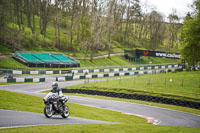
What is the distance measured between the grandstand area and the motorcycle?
1590 inches

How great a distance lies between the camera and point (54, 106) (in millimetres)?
12203

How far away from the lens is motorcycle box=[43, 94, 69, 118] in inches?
472

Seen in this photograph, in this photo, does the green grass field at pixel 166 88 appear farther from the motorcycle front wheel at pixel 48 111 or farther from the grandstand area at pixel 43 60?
the grandstand area at pixel 43 60

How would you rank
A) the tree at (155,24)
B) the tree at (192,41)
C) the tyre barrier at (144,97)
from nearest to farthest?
the tyre barrier at (144,97), the tree at (192,41), the tree at (155,24)

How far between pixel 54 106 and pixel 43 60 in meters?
45.0

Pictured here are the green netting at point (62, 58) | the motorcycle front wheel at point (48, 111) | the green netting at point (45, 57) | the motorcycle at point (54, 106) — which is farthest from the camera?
the green netting at point (62, 58)

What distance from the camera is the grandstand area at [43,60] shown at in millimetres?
51875

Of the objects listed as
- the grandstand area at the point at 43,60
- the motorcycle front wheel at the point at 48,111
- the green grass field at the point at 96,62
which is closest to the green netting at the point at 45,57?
the grandstand area at the point at 43,60

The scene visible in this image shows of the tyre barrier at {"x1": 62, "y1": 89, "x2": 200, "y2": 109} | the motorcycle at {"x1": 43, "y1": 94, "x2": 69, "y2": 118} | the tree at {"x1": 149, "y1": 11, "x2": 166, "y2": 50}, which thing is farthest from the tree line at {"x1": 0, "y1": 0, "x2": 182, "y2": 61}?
the motorcycle at {"x1": 43, "y1": 94, "x2": 69, "y2": 118}

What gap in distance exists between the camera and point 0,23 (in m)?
55.5

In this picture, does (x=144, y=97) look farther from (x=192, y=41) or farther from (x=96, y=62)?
(x=96, y=62)

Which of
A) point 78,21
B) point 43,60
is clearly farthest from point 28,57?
point 78,21

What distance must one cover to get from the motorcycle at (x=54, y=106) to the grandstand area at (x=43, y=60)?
40.4 meters

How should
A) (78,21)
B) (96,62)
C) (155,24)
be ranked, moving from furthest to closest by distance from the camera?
1. (155,24)
2. (78,21)
3. (96,62)
